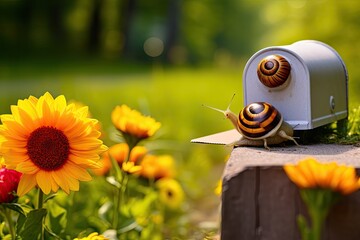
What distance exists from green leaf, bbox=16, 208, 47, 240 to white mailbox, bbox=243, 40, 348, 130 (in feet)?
3.22

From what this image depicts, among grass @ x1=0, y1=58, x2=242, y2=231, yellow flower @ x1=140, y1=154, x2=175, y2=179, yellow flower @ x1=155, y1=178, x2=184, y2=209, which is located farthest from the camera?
grass @ x1=0, y1=58, x2=242, y2=231

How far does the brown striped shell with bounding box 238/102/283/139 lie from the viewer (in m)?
2.67

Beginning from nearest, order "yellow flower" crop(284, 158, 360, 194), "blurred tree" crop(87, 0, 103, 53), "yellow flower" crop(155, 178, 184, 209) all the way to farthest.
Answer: "yellow flower" crop(284, 158, 360, 194), "yellow flower" crop(155, 178, 184, 209), "blurred tree" crop(87, 0, 103, 53)

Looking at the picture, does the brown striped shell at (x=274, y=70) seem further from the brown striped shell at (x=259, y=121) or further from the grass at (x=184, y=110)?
the grass at (x=184, y=110)

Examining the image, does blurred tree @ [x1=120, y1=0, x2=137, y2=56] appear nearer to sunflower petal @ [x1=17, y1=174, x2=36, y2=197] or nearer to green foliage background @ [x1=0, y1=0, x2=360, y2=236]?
green foliage background @ [x1=0, y1=0, x2=360, y2=236]

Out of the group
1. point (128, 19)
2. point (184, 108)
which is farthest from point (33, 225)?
point (128, 19)

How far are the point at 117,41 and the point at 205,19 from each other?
307 centimetres

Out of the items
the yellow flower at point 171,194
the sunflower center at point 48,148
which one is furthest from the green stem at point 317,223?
the yellow flower at point 171,194

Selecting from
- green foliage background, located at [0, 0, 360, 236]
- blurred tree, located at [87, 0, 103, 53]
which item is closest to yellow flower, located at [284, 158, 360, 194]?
green foliage background, located at [0, 0, 360, 236]

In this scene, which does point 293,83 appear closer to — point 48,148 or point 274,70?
point 274,70

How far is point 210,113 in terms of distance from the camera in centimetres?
786

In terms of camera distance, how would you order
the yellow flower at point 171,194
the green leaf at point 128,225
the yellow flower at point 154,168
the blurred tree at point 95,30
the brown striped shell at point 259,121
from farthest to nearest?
the blurred tree at point 95,30, the yellow flower at point 171,194, the yellow flower at point 154,168, the green leaf at point 128,225, the brown striped shell at point 259,121

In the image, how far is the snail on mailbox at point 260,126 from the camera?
2668 millimetres

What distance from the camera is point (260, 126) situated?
105 inches
